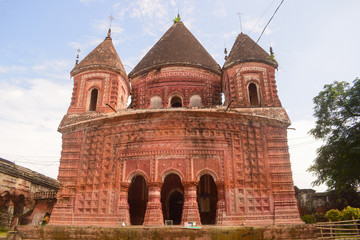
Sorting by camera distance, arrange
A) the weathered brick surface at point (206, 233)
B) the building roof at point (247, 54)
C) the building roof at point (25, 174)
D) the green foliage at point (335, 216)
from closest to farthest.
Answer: the weathered brick surface at point (206, 233)
the building roof at point (247, 54)
the green foliage at point (335, 216)
the building roof at point (25, 174)

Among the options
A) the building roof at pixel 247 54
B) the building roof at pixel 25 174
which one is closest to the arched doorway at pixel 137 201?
the building roof at pixel 247 54

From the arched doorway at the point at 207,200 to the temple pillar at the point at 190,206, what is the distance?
81.2 inches

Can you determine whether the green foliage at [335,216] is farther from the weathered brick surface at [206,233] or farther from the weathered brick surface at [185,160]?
the weathered brick surface at [206,233]

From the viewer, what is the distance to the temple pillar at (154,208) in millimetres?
10352

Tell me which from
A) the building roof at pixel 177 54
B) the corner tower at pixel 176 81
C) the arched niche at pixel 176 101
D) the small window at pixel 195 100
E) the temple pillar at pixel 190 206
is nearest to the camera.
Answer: the temple pillar at pixel 190 206

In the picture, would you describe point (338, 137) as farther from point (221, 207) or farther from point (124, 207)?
point (124, 207)

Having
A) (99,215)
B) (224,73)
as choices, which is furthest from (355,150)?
(99,215)

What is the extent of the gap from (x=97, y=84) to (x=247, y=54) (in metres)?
7.92

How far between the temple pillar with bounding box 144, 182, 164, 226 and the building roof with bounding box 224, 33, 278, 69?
7166mm

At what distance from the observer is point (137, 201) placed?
1347cm

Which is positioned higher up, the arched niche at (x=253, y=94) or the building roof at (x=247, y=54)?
the building roof at (x=247, y=54)

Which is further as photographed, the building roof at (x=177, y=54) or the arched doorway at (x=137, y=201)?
the building roof at (x=177, y=54)

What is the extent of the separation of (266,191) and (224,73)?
21.5ft

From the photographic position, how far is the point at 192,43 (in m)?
17.2
